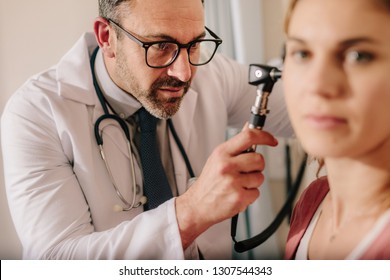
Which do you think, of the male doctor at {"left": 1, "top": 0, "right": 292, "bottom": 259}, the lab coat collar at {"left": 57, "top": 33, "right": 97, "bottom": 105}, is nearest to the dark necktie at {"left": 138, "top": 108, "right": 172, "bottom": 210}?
the male doctor at {"left": 1, "top": 0, "right": 292, "bottom": 259}

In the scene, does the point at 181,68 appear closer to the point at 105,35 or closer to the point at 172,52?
the point at 172,52

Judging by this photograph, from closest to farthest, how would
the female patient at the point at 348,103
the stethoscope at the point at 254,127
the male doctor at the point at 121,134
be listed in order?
the female patient at the point at 348,103 < the stethoscope at the point at 254,127 < the male doctor at the point at 121,134

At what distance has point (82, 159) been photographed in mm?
938

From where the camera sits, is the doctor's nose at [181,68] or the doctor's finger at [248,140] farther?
the doctor's nose at [181,68]

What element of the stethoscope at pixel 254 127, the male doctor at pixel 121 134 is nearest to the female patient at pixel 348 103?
the stethoscope at pixel 254 127

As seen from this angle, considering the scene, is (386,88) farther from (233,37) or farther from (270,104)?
(233,37)

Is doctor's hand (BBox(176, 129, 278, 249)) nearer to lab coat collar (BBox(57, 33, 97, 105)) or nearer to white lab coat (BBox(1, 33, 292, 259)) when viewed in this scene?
white lab coat (BBox(1, 33, 292, 259))

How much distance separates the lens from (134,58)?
0.95m

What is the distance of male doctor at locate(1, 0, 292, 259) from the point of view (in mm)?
889

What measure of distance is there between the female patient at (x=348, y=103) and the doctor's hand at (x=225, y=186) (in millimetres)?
105

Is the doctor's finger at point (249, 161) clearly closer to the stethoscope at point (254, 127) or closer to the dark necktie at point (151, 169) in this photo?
the stethoscope at point (254, 127)

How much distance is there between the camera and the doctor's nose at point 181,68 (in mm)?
891
